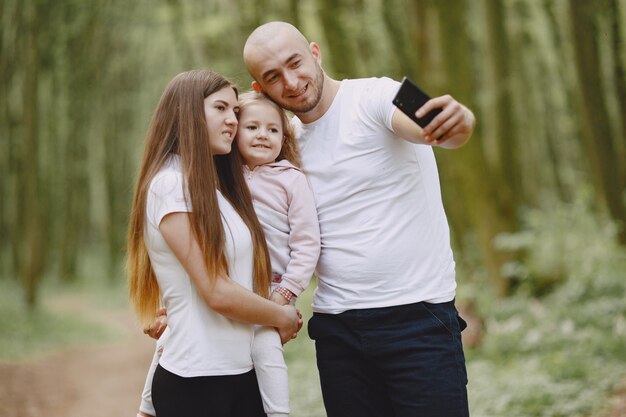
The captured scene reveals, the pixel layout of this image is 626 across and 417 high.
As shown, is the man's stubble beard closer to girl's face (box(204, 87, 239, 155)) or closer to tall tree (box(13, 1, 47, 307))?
girl's face (box(204, 87, 239, 155))

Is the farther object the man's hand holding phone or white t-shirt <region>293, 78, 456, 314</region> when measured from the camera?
white t-shirt <region>293, 78, 456, 314</region>

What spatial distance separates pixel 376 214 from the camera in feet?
10.9

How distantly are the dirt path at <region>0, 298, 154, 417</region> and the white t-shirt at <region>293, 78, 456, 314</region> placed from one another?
6.44 metres

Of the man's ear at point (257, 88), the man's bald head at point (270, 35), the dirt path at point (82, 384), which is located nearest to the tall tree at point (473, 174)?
the dirt path at point (82, 384)

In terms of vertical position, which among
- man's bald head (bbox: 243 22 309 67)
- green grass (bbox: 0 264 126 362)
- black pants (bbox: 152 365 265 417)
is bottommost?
green grass (bbox: 0 264 126 362)

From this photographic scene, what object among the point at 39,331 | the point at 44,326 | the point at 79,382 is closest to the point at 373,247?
the point at 79,382

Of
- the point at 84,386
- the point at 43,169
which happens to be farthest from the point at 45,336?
the point at 43,169

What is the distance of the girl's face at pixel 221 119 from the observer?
10.8 ft

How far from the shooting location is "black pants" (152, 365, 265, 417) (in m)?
3.19

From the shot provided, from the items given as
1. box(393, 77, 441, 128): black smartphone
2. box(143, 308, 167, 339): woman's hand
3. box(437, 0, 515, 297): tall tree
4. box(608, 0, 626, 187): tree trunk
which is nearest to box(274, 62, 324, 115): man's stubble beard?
box(393, 77, 441, 128): black smartphone

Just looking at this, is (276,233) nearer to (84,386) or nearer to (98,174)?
(84,386)

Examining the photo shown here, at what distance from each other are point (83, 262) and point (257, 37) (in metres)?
33.3

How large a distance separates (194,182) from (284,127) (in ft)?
1.97

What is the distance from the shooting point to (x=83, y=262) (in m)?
35.0
